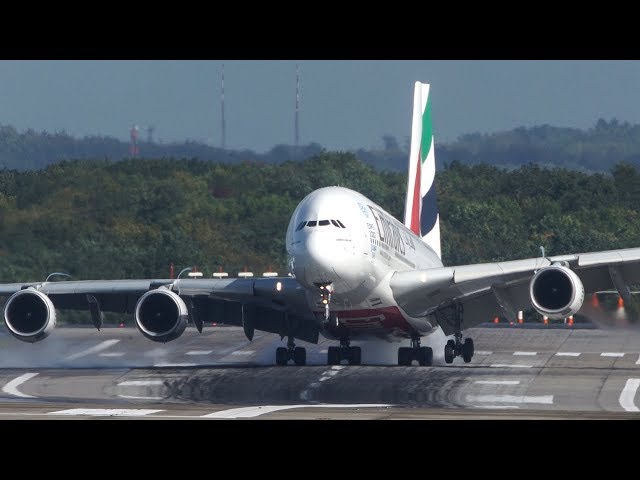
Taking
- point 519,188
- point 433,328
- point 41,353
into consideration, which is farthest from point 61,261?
point 519,188

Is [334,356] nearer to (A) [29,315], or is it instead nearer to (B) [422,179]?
(A) [29,315]

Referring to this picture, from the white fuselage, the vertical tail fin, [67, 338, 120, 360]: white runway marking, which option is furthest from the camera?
the vertical tail fin

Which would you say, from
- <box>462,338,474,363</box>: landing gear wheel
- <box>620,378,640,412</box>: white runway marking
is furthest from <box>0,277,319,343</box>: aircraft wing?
<box>620,378,640,412</box>: white runway marking

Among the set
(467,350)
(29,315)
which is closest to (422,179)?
(467,350)

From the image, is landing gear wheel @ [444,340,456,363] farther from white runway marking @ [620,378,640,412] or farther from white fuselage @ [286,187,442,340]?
white runway marking @ [620,378,640,412]

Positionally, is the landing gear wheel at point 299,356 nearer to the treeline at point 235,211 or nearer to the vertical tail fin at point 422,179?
the vertical tail fin at point 422,179
